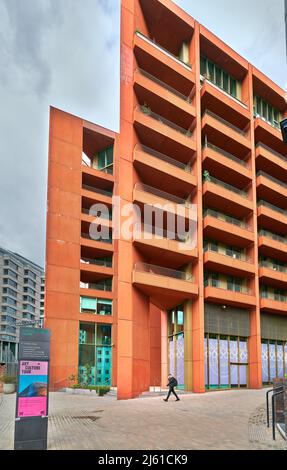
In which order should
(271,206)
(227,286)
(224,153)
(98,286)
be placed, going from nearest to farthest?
1. (227,286)
2. (224,153)
3. (271,206)
4. (98,286)

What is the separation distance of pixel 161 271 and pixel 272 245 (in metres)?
12.6

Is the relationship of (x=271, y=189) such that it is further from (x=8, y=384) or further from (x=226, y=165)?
(x=8, y=384)

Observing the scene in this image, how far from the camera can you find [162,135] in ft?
103

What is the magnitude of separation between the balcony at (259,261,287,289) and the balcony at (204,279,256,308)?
2.19 metres

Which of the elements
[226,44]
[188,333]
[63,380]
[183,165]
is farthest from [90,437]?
[226,44]

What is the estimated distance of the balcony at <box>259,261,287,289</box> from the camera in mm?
36719

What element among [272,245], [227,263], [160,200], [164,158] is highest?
[164,158]

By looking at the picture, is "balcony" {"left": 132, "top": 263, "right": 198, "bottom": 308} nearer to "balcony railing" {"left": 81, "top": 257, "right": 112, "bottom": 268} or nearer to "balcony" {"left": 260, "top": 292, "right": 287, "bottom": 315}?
"balcony" {"left": 260, "top": 292, "right": 287, "bottom": 315}

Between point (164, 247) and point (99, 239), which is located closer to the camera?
point (164, 247)

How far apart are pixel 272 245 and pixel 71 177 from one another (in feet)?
63.5

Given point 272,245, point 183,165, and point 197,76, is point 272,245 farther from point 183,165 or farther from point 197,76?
point 197,76

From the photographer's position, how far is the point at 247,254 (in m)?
36.8

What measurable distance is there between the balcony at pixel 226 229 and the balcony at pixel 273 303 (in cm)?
474

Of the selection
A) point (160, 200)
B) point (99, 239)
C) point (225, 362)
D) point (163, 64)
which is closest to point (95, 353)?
point (99, 239)
